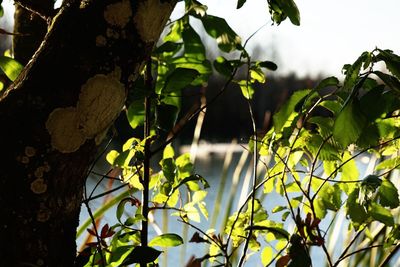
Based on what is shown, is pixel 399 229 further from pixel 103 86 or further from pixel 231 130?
pixel 231 130

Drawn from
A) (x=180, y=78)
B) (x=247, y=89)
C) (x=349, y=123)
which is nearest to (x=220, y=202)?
(x=247, y=89)

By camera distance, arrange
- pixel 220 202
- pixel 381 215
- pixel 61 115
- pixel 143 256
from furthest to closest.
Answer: pixel 220 202
pixel 381 215
pixel 143 256
pixel 61 115

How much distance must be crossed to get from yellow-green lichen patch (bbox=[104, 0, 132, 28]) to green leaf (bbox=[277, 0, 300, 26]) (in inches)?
7.2

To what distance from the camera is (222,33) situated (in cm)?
76

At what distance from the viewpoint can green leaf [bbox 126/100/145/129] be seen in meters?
0.73

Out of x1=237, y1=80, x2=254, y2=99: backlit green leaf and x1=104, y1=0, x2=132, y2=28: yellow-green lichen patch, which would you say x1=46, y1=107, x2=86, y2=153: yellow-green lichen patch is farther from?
x1=237, y1=80, x2=254, y2=99: backlit green leaf

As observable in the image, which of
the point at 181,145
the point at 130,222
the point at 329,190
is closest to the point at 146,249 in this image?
the point at 130,222

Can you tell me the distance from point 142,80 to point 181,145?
5928mm

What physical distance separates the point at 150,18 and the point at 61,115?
4.7 inches

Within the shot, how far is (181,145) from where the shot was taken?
6625 mm

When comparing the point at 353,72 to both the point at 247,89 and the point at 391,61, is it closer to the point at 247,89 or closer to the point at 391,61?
the point at 391,61

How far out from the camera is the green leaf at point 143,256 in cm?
60

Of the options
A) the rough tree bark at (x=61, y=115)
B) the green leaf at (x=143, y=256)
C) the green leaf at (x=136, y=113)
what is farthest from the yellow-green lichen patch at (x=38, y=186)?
the green leaf at (x=136, y=113)

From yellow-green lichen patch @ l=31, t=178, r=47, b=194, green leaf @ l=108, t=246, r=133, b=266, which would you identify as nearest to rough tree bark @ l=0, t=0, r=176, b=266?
yellow-green lichen patch @ l=31, t=178, r=47, b=194
